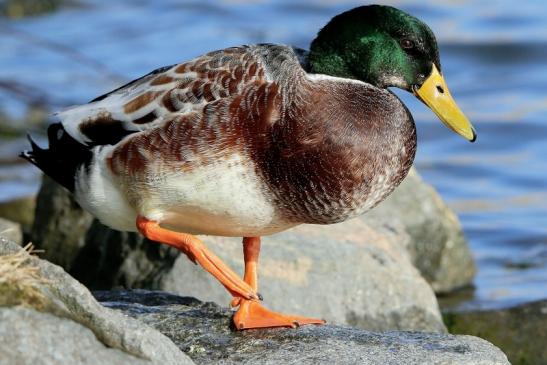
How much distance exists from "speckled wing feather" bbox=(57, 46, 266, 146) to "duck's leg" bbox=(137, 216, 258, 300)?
1.45 feet

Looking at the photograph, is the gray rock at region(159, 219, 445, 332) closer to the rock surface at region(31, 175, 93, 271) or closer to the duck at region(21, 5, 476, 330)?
the duck at region(21, 5, 476, 330)

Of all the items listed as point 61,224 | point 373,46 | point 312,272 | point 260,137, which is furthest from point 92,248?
point 373,46

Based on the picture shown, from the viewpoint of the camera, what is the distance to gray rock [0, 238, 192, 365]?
12.4 ft

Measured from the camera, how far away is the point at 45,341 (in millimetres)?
3570

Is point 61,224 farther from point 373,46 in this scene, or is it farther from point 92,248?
point 373,46

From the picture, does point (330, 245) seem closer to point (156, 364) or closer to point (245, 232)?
point (245, 232)

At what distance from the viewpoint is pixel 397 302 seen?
6.90 metres

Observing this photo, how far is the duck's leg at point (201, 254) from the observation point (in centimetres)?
547

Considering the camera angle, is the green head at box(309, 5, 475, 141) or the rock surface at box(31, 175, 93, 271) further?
the rock surface at box(31, 175, 93, 271)

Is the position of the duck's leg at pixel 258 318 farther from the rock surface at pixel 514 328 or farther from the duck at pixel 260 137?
the rock surface at pixel 514 328

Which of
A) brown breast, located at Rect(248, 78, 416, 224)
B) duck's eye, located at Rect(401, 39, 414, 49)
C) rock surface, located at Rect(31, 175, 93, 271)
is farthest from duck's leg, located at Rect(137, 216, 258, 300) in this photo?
rock surface, located at Rect(31, 175, 93, 271)

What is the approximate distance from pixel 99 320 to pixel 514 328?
14.0 feet

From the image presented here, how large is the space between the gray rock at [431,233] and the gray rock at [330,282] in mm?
1314

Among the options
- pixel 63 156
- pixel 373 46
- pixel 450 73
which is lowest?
pixel 450 73
